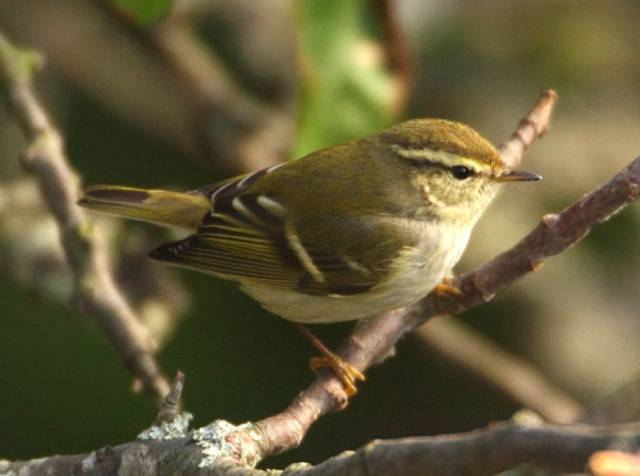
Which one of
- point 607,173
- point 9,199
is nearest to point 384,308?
point 9,199

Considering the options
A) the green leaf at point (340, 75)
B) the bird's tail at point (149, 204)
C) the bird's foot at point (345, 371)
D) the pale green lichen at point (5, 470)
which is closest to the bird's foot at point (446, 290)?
the bird's foot at point (345, 371)

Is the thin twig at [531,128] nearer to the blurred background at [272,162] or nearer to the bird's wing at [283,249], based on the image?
the bird's wing at [283,249]

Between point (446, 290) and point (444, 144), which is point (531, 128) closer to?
point (444, 144)

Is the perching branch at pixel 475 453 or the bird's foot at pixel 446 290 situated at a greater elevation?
the bird's foot at pixel 446 290

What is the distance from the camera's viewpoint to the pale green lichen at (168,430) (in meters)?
2.18

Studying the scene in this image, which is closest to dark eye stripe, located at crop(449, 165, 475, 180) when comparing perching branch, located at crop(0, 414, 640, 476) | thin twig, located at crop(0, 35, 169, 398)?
thin twig, located at crop(0, 35, 169, 398)

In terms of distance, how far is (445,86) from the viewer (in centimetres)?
486

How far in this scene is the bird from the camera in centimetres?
326

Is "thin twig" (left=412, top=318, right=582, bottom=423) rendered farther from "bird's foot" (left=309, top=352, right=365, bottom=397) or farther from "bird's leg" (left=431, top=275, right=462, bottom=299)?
"bird's foot" (left=309, top=352, right=365, bottom=397)

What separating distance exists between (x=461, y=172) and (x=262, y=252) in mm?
645

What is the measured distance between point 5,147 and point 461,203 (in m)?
2.05

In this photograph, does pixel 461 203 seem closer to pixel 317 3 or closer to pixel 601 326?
pixel 317 3

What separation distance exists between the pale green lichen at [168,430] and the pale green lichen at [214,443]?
4.0 inches

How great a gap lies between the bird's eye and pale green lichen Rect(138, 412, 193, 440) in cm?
136
